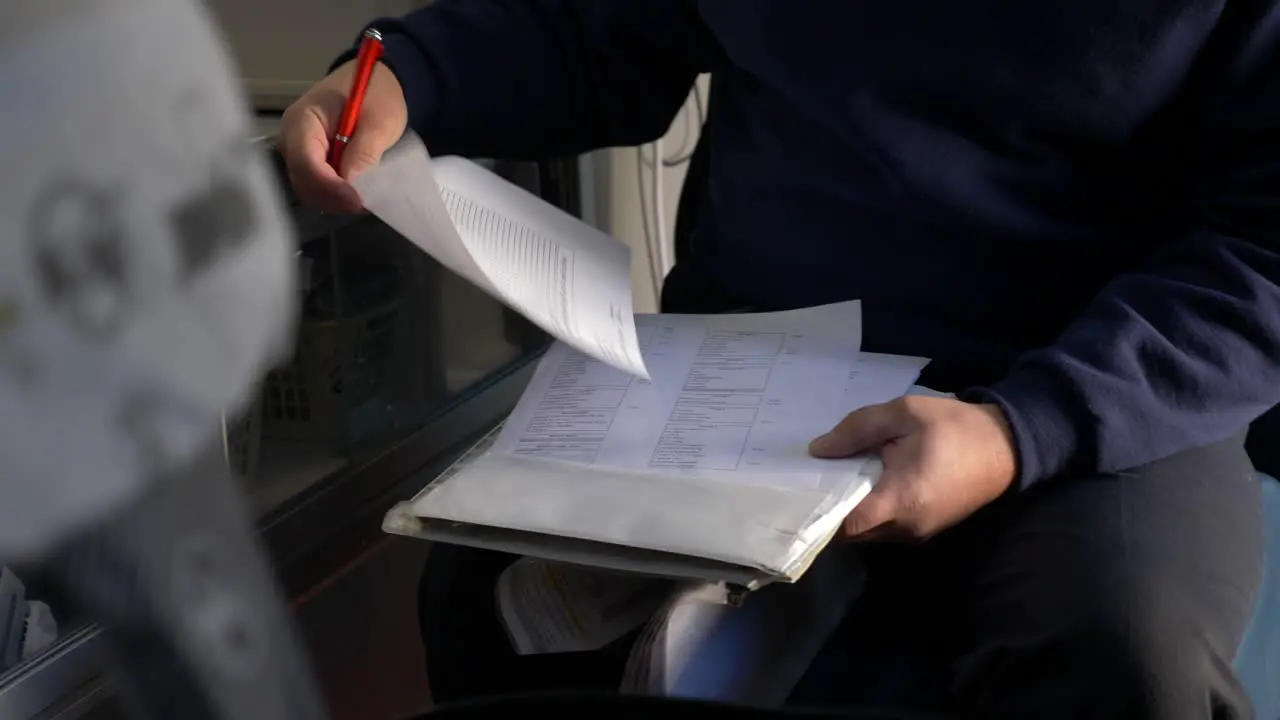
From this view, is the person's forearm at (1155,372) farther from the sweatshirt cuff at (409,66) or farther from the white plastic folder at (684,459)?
the sweatshirt cuff at (409,66)

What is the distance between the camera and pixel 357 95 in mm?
690

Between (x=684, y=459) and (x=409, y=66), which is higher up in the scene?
(x=409, y=66)

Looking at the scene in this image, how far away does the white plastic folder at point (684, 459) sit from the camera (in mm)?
522

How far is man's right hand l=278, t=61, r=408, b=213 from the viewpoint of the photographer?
0.64 metres

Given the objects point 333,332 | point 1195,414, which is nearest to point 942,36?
point 1195,414

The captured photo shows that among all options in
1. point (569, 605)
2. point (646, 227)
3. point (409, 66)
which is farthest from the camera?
point (646, 227)

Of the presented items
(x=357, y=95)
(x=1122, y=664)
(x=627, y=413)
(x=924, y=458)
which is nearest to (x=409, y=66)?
(x=357, y=95)

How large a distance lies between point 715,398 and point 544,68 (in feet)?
0.91

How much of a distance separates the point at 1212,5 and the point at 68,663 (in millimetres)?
683

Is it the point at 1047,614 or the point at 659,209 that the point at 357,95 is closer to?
the point at 1047,614

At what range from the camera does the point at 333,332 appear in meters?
0.93

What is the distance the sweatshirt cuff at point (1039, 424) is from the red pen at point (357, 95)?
366mm

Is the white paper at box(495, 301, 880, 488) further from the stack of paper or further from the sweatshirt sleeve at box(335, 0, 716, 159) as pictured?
the sweatshirt sleeve at box(335, 0, 716, 159)

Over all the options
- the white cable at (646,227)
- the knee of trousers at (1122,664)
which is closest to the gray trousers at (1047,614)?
the knee of trousers at (1122,664)
